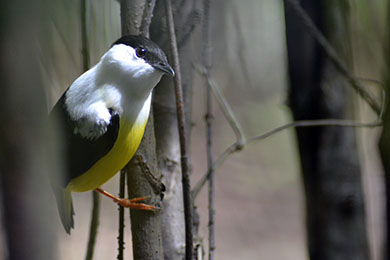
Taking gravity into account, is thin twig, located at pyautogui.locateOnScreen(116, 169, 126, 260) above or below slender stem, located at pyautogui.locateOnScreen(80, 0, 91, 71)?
below

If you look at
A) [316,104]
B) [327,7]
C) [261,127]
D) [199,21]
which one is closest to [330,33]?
[327,7]

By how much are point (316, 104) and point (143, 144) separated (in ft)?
2.30

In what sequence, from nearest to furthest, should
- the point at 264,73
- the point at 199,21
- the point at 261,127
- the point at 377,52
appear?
the point at 199,21 < the point at 377,52 < the point at 264,73 < the point at 261,127

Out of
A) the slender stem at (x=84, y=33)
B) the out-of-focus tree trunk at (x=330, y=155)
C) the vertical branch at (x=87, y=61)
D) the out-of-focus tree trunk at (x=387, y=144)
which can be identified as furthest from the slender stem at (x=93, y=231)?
the out-of-focus tree trunk at (x=330, y=155)

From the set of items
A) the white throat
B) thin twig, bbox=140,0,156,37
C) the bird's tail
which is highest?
thin twig, bbox=140,0,156,37

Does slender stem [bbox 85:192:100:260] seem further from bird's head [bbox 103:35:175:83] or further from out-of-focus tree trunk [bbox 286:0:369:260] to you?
out-of-focus tree trunk [bbox 286:0:369:260]

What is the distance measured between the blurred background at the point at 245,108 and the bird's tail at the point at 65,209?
0.02 m

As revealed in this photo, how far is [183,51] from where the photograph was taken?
84 centimetres

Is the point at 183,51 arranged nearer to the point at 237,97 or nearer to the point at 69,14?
the point at 69,14

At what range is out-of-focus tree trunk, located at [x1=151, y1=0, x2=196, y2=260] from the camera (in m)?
0.81

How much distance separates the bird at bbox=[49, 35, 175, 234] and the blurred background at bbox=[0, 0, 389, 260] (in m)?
0.04

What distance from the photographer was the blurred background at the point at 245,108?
0.60 m

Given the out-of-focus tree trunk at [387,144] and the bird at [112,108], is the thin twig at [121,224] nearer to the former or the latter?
the bird at [112,108]

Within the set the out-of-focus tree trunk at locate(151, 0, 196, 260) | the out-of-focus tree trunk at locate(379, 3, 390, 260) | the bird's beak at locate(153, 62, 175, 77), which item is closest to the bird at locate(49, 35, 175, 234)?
the bird's beak at locate(153, 62, 175, 77)
